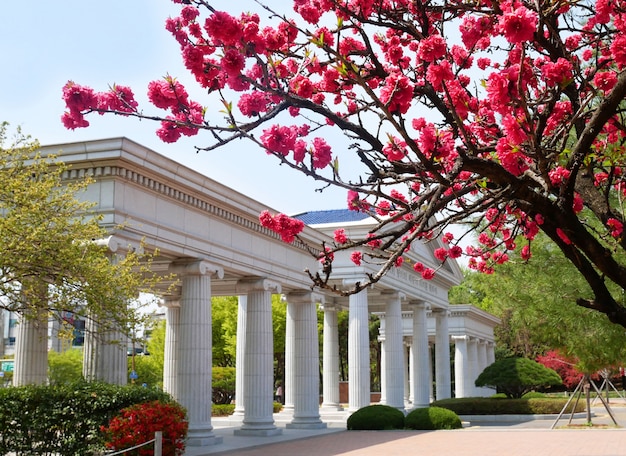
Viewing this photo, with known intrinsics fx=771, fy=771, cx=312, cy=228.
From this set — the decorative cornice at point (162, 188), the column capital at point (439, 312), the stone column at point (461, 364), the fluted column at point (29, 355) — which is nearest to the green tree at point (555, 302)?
the decorative cornice at point (162, 188)

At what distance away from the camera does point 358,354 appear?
101 ft

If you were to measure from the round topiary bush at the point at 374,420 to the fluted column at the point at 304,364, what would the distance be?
162cm

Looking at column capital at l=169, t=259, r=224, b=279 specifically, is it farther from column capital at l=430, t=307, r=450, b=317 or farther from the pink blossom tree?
column capital at l=430, t=307, r=450, b=317

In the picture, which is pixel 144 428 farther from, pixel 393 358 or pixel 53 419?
pixel 393 358

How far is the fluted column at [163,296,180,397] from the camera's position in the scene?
25031 mm

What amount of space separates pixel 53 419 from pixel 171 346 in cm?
1229

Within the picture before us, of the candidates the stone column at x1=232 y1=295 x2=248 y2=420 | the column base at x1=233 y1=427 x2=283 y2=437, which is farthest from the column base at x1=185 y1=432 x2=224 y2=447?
the stone column at x1=232 y1=295 x2=248 y2=420

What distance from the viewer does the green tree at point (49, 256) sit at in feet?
42.5

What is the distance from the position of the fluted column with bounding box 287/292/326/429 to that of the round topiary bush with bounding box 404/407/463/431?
3785 mm

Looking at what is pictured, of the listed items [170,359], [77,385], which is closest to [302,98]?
[77,385]

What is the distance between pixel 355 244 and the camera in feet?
26.4

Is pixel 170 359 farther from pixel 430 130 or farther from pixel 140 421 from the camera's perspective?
pixel 430 130

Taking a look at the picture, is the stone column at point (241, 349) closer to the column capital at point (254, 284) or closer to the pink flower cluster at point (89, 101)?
the column capital at point (254, 284)

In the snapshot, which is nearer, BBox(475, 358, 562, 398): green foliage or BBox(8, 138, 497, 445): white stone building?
BBox(8, 138, 497, 445): white stone building
